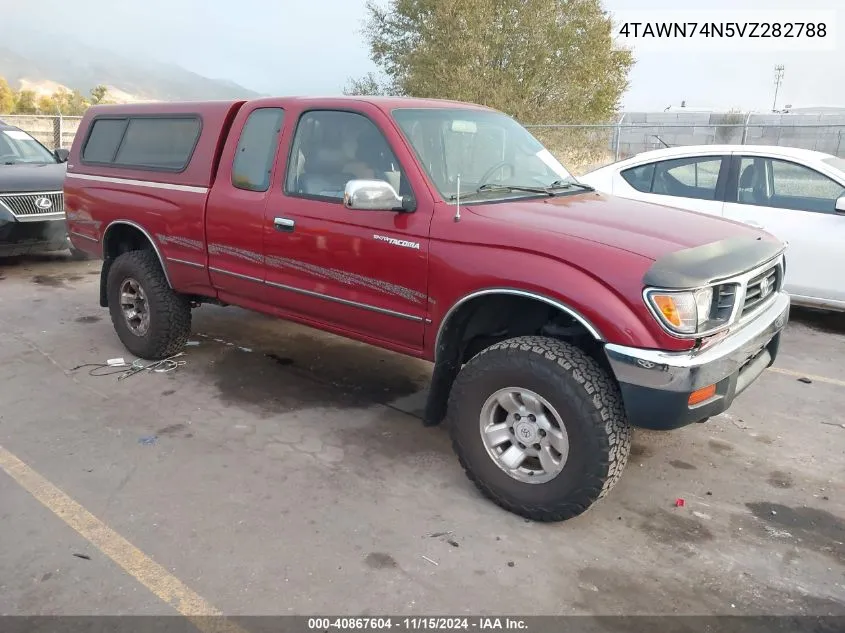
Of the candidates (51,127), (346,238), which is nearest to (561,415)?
(346,238)

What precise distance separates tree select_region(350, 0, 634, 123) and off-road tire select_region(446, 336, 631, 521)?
66.7 feet

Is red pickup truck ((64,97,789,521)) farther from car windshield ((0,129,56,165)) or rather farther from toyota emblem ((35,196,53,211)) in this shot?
car windshield ((0,129,56,165))

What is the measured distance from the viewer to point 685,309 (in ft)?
9.12

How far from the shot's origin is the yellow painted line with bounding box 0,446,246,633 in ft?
8.35

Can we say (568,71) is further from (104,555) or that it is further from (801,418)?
(104,555)

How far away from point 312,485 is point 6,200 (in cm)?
644

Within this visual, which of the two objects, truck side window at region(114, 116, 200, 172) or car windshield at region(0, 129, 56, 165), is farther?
car windshield at region(0, 129, 56, 165)

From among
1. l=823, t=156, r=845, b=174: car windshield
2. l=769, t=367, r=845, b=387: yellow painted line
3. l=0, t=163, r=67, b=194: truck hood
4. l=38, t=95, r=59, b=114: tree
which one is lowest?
l=769, t=367, r=845, b=387: yellow painted line

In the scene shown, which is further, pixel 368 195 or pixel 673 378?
pixel 368 195

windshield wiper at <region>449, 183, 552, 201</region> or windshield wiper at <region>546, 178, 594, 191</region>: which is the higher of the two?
windshield wiper at <region>546, 178, 594, 191</region>

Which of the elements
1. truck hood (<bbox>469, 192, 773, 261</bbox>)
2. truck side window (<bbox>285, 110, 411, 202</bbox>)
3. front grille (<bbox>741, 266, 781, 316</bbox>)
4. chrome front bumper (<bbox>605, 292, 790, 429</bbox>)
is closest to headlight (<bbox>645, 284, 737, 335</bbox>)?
chrome front bumper (<bbox>605, 292, 790, 429</bbox>)

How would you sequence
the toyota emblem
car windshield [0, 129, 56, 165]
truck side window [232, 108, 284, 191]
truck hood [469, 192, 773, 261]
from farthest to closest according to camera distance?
1. car windshield [0, 129, 56, 165]
2. the toyota emblem
3. truck side window [232, 108, 284, 191]
4. truck hood [469, 192, 773, 261]

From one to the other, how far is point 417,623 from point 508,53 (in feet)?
77.1

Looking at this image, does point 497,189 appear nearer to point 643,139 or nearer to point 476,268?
point 476,268
